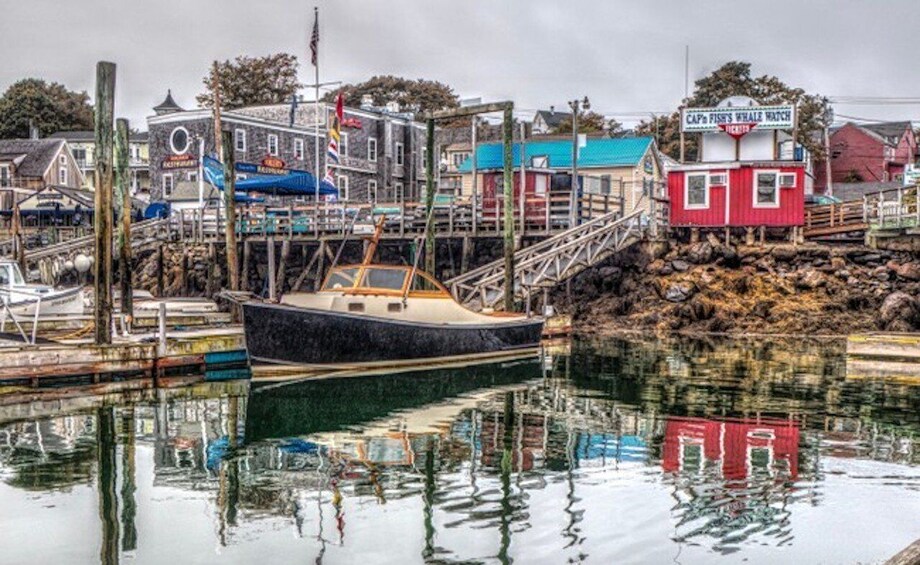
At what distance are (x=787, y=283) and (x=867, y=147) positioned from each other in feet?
169

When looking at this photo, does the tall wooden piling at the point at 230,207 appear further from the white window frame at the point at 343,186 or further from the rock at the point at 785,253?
the white window frame at the point at 343,186

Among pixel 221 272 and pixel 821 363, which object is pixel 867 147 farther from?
pixel 821 363

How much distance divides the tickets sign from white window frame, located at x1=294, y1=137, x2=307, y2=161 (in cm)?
2657

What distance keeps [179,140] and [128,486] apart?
49277 mm

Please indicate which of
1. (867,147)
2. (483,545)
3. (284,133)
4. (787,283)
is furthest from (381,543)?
(867,147)

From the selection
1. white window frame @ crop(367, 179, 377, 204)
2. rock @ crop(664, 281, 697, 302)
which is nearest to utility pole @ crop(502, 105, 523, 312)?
rock @ crop(664, 281, 697, 302)

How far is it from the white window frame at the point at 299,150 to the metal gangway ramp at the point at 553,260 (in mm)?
25638

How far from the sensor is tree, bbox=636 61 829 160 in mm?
76625

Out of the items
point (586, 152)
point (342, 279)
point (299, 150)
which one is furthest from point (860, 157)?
point (342, 279)

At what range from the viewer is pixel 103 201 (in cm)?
2314

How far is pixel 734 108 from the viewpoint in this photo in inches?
1676

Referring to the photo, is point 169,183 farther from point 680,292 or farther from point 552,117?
point 552,117

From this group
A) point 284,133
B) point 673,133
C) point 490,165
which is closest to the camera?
point 490,165

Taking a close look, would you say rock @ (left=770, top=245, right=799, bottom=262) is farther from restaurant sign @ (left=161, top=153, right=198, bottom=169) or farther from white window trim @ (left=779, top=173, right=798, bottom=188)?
restaurant sign @ (left=161, top=153, right=198, bottom=169)
